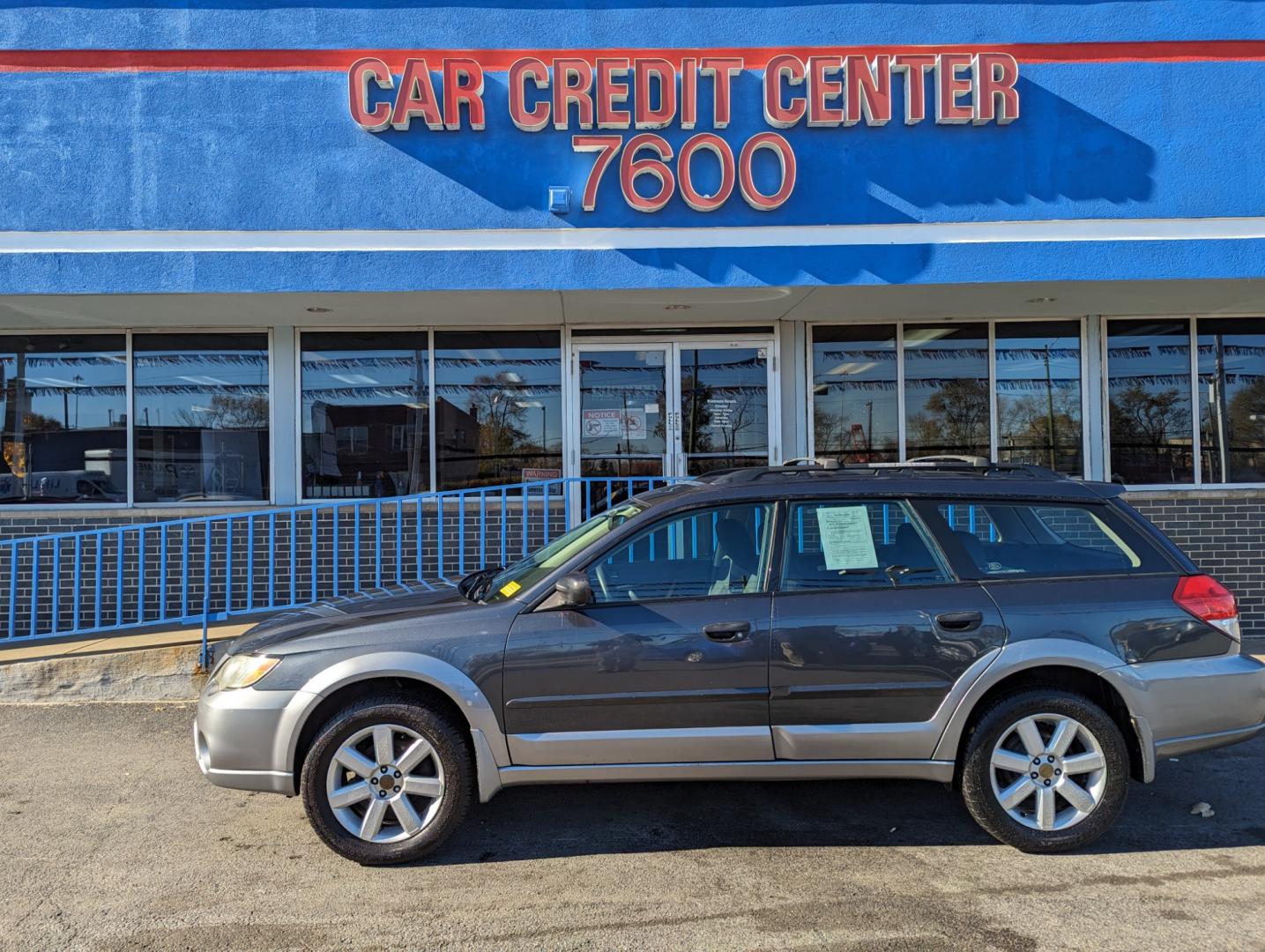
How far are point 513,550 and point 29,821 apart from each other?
13.4ft

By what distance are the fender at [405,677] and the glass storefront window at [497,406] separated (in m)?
A: 4.93

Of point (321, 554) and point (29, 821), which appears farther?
point (321, 554)

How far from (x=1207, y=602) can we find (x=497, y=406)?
6298 mm

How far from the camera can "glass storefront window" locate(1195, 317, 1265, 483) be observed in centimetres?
884

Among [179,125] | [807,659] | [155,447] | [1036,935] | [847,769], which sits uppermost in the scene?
[179,125]

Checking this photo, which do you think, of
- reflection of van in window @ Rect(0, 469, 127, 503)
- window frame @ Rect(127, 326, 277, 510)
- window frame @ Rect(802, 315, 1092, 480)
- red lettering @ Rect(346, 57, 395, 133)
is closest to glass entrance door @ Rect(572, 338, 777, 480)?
window frame @ Rect(802, 315, 1092, 480)

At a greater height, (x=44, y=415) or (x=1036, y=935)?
(x=44, y=415)

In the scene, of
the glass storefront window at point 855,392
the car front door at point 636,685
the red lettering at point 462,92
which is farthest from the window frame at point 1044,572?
the red lettering at point 462,92

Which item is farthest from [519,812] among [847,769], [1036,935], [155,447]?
[155,447]

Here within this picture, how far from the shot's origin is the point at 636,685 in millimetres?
3959

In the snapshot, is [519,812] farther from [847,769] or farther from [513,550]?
[513,550]

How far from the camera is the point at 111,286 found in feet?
23.9

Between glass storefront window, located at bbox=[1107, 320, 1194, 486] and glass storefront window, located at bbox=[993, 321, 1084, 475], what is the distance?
0.36 meters

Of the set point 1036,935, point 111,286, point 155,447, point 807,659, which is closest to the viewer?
point 1036,935
